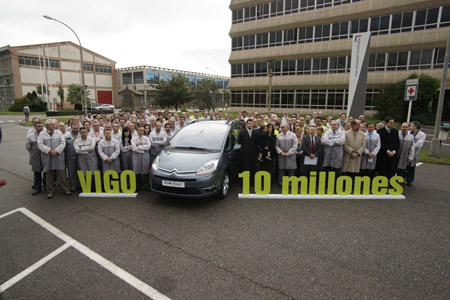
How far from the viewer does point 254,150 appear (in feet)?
25.0

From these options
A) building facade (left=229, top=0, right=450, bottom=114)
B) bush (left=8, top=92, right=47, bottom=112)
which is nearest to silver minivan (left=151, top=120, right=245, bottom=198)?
building facade (left=229, top=0, right=450, bottom=114)

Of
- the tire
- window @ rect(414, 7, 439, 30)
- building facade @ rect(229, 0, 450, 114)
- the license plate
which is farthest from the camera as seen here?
building facade @ rect(229, 0, 450, 114)

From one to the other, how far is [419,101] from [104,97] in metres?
66.5

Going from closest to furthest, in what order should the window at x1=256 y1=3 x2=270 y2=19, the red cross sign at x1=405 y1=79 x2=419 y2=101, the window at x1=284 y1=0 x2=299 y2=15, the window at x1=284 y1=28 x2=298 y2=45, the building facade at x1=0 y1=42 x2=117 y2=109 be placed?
the red cross sign at x1=405 y1=79 x2=419 y2=101 → the window at x1=284 y1=0 x2=299 y2=15 → the window at x1=284 y1=28 x2=298 y2=45 → the window at x1=256 y1=3 x2=270 y2=19 → the building facade at x1=0 y1=42 x2=117 y2=109

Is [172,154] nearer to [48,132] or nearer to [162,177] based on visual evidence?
[162,177]

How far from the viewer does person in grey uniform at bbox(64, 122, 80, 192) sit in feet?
23.0

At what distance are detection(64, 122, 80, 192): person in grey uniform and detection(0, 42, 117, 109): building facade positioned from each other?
159 ft

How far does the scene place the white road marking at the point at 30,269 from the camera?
3443 millimetres

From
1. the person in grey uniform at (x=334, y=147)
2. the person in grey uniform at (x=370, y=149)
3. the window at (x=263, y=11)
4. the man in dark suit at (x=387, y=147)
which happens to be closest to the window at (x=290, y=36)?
the window at (x=263, y=11)

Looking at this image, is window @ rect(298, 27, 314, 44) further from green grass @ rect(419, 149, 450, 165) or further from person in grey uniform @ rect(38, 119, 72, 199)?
person in grey uniform @ rect(38, 119, 72, 199)

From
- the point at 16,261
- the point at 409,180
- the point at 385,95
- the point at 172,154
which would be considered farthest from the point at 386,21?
the point at 16,261

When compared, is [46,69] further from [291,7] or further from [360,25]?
[360,25]

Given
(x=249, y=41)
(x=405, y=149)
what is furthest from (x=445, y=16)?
(x=405, y=149)

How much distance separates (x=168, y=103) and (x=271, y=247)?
1501 inches
